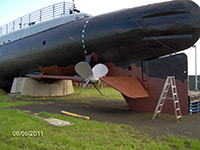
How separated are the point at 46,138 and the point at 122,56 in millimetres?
5611

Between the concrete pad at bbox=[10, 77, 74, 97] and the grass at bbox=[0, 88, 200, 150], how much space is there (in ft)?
29.5

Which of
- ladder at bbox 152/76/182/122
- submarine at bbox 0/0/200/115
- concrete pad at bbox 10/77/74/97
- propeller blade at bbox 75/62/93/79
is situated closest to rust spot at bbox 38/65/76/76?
submarine at bbox 0/0/200/115

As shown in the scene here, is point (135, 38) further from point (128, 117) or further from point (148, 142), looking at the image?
point (148, 142)

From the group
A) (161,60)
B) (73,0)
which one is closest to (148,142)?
(161,60)

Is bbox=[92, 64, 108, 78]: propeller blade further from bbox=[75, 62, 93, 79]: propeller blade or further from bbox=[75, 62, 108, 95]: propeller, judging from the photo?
bbox=[75, 62, 93, 79]: propeller blade

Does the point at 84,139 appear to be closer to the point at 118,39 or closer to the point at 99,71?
the point at 99,71

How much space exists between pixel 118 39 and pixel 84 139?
5.43 metres

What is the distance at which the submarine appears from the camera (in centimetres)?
731

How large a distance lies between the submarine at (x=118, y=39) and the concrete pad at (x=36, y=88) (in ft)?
3.76

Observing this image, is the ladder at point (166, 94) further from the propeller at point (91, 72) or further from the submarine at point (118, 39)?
the propeller at point (91, 72)

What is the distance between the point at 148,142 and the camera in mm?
4426

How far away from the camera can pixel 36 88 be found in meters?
14.9
